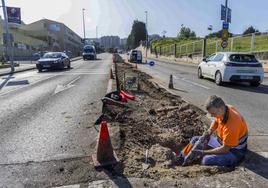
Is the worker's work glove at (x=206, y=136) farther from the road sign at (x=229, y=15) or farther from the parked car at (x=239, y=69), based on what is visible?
the road sign at (x=229, y=15)

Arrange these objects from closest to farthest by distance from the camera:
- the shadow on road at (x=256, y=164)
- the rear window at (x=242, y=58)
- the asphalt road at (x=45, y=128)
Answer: the shadow on road at (x=256, y=164) < the asphalt road at (x=45, y=128) < the rear window at (x=242, y=58)

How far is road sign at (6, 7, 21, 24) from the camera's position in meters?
28.2

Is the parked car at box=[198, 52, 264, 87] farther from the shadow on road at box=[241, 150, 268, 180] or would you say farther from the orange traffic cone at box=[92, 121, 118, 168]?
the orange traffic cone at box=[92, 121, 118, 168]

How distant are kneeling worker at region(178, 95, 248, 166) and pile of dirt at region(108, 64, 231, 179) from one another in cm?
20

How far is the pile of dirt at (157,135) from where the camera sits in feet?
15.2

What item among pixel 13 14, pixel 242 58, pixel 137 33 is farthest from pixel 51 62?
pixel 137 33

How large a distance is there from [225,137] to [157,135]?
1.87m

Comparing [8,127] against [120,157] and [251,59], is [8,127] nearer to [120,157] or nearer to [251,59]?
[120,157]

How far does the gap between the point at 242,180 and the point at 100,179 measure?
6.11ft

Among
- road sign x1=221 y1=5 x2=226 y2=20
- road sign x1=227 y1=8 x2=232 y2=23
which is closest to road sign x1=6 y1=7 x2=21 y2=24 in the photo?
road sign x1=221 y1=5 x2=226 y2=20

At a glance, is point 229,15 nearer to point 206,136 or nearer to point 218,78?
point 218,78

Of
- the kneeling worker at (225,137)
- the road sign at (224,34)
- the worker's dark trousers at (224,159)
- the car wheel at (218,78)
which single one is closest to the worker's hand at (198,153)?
the kneeling worker at (225,137)

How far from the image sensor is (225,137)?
4.75 metres

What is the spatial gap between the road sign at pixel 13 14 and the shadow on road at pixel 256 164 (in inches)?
1071
